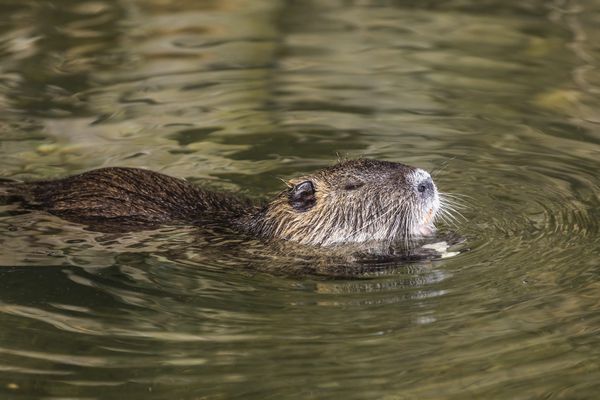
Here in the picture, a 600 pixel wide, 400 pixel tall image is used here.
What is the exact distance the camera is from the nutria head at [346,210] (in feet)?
21.1

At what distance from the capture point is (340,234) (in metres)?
6.57

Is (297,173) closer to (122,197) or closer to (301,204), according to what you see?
(301,204)

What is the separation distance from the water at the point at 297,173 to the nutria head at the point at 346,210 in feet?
0.92

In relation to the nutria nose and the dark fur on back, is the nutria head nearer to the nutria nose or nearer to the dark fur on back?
the nutria nose

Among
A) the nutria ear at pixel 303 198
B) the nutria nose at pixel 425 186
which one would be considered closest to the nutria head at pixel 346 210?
the nutria ear at pixel 303 198

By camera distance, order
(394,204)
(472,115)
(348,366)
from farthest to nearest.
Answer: (472,115) → (394,204) → (348,366)

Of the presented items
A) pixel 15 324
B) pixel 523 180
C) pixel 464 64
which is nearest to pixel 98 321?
pixel 15 324

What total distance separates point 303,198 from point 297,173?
1075mm

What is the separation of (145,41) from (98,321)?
5.30m

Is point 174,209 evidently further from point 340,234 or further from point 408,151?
point 408,151

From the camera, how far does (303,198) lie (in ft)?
21.5

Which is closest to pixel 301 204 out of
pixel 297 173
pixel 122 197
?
pixel 122 197

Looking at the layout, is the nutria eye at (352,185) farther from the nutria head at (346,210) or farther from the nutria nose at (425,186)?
the nutria nose at (425,186)

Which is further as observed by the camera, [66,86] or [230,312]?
[66,86]
